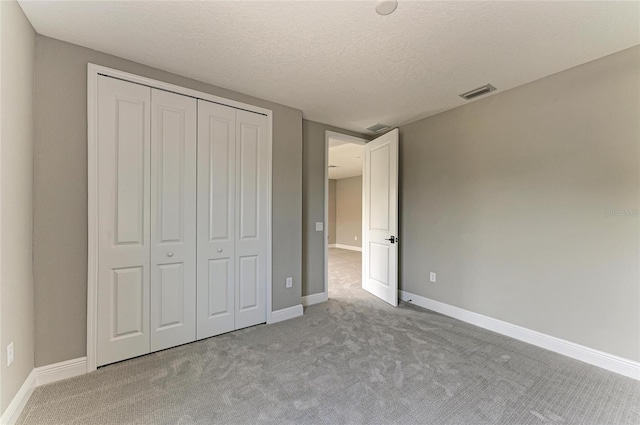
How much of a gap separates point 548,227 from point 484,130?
1199 mm

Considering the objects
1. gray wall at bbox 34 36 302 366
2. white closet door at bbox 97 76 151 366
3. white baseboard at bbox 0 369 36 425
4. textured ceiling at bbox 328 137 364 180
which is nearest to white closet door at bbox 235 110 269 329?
white closet door at bbox 97 76 151 366

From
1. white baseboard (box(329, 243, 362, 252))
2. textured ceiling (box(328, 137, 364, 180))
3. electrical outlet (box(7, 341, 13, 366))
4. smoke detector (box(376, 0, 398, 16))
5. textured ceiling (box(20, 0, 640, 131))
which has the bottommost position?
white baseboard (box(329, 243, 362, 252))

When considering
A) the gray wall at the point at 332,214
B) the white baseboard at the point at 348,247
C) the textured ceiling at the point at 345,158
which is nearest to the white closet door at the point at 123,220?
the textured ceiling at the point at 345,158

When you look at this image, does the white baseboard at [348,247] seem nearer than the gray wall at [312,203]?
No

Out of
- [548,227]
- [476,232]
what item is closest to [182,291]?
[476,232]

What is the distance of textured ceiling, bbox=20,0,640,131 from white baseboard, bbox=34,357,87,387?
2.42m

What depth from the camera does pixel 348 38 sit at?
6.37ft

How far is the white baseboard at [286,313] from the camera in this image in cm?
308

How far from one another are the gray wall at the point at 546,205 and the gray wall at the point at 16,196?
3.82 m

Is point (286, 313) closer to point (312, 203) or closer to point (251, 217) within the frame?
point (251, 217)

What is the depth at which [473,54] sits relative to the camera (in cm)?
213

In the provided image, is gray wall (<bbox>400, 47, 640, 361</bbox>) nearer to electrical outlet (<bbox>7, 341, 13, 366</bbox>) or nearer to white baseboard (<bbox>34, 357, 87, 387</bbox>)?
white baseboard (<bbox>34, 357, 87, 387</bbox>)

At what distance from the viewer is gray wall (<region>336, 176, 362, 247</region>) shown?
926 cm

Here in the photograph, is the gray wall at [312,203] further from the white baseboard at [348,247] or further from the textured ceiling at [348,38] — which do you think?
the white baseboard at [348,247]
